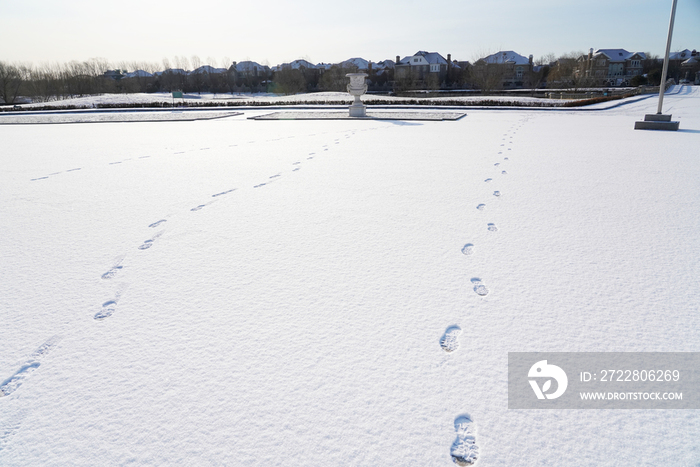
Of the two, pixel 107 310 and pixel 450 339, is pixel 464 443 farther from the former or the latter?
pixel 107 310

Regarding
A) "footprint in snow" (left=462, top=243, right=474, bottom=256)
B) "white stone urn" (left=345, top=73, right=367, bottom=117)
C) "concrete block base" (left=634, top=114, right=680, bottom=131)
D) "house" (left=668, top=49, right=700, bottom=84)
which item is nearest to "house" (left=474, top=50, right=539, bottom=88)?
"house" (left=668, top=49, right=700, bottom=84)

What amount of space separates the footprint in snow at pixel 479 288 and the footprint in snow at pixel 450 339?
41 centimetres

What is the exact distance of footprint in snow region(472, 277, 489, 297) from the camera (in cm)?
246

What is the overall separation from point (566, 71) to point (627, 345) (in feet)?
216

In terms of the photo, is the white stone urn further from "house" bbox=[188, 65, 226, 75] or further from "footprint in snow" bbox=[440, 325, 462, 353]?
"house" bbox=[188, 65, 226, 75]

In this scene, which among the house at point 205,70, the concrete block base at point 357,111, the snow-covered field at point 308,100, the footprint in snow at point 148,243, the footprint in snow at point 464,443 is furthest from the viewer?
the house at point 205,70

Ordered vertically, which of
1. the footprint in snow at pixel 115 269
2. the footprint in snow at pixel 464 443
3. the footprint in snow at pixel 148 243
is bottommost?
the footprint in snow at pixel 464 443

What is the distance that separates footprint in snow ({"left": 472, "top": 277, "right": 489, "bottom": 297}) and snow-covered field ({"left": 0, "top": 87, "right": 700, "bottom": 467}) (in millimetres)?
22

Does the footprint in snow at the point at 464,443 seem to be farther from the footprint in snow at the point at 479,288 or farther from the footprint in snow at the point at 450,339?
the footprint in snow at the point at 479,288

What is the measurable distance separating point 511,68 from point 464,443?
216 feet

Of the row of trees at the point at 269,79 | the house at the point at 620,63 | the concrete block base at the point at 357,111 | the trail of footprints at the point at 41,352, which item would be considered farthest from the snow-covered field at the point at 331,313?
the house at the point at 620,63

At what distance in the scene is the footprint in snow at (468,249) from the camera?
303 centimetres

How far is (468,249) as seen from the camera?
309cm

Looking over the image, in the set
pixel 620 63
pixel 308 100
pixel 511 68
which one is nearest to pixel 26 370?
pixel 308 100
